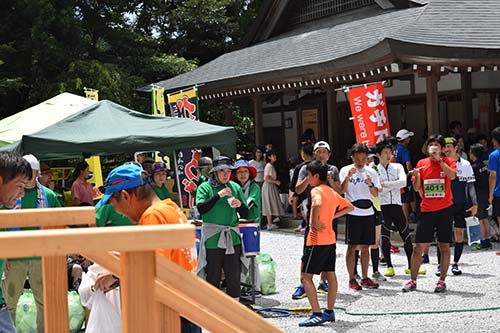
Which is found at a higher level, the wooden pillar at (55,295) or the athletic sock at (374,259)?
the wooden pillar at (55,295)

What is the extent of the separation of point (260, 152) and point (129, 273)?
13759mm

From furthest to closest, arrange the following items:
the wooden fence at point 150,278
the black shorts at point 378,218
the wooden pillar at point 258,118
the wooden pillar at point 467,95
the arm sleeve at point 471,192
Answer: the wooden pillar at point 258,118 → the wooden pillar at point 467,95 → the arm sleeve at point 471,192 → the black shorts at point 378,218 → the wooden fence at point 150,278

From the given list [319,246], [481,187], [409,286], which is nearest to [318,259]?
[319,246]

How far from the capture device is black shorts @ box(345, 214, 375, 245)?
7.82 metres

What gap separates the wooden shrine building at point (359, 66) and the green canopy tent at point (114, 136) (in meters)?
4.06

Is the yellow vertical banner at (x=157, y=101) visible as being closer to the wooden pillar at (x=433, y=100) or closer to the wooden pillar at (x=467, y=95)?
the wooden pillar at (x=433, y=100)

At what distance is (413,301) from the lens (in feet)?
24.0

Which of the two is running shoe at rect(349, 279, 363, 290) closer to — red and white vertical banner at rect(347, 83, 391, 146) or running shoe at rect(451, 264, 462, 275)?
running shoe at rect(451, 264, 462, 275)

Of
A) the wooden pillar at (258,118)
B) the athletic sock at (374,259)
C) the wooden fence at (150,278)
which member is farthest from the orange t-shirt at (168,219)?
the wooden pillar at (258,118)

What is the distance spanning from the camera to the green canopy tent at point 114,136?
22.5ft

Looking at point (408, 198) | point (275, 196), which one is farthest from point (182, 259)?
point (275, 196)

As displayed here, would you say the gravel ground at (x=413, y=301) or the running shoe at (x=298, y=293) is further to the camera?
the running shoe at (x=298, y=293)

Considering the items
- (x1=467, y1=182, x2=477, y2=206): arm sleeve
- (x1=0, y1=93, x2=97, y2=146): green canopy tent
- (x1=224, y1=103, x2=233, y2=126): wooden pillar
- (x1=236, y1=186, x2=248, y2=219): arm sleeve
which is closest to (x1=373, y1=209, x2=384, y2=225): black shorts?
(x1=467, y1=182, x2=477, y2=206): arm sleeve

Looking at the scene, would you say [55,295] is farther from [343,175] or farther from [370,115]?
[370,115]
